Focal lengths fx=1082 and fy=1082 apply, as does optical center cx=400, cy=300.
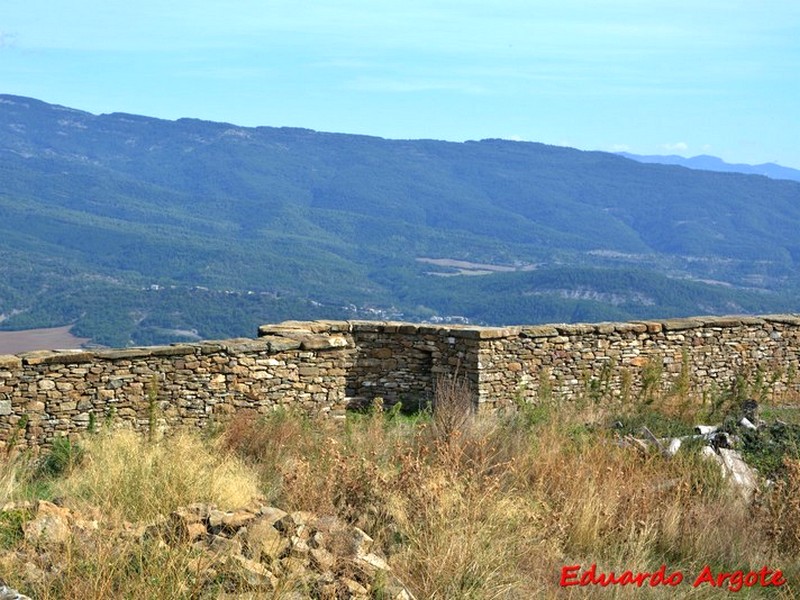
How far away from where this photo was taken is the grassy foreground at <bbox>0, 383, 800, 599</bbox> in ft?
20.3

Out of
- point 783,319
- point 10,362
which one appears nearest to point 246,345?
point 10,362

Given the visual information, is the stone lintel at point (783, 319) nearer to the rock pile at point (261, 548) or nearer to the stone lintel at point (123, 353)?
the stone lintel at point (123, 353)

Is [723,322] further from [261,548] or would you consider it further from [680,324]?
[261,548]

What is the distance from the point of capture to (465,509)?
7.08 metres

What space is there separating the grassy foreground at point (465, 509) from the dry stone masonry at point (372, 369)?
64.5 inches

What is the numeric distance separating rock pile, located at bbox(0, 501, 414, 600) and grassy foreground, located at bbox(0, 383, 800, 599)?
118 millimetres

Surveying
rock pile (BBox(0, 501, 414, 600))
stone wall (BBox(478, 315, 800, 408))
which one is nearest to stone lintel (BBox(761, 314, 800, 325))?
stone wall (BBox(478, 315, 800, 408))

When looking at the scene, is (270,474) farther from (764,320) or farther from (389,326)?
(764,320)

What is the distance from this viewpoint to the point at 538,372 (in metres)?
15.4

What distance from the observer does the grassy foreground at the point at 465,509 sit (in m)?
6.19

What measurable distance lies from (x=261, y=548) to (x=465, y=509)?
1508 millimetres

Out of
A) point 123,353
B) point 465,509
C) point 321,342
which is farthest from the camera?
point 321,342

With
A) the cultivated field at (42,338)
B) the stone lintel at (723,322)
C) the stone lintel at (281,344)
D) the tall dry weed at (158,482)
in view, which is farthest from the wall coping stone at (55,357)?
the cultivated field at (42,338)

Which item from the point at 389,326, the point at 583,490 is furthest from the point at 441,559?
the point at 389,326
